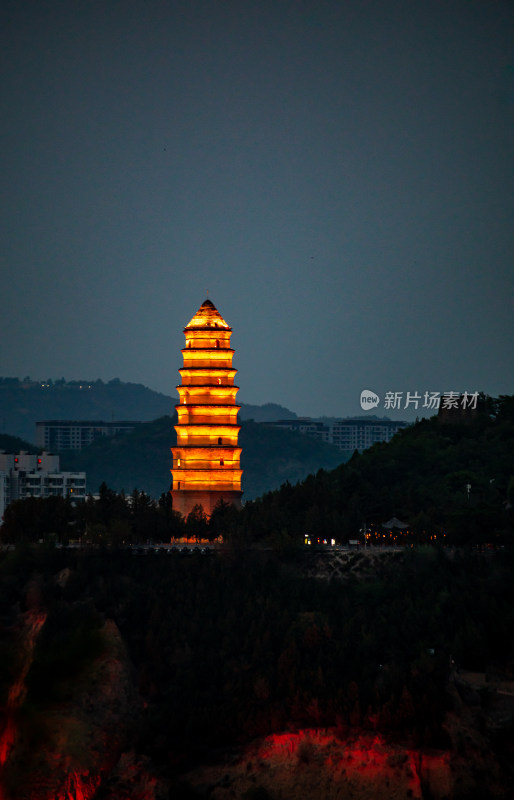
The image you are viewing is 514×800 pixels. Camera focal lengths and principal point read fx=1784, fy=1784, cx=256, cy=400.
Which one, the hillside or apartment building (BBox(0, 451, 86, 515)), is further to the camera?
the hillside

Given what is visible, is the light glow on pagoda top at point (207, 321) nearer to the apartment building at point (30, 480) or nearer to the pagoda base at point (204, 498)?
the pagoda base at point (204, 498)

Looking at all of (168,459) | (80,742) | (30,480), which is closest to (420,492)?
(80,742)

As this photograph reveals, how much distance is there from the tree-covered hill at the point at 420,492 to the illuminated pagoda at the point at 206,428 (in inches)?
91.6

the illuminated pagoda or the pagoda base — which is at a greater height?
the illuminated pagoda

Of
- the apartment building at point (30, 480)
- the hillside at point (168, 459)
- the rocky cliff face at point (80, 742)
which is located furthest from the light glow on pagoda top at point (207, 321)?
the hillside at point (168, 459)

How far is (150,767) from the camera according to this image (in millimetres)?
58531

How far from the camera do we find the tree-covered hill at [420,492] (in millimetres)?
71438

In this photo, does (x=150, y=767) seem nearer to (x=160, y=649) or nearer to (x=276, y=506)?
(x=160, y=649)

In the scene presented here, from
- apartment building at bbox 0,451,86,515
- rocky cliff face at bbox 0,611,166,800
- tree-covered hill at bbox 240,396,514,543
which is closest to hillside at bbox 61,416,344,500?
apartment building at bbox 0,451,86,515

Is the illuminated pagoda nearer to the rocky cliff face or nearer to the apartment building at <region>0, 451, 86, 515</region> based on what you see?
the rocky cliff face

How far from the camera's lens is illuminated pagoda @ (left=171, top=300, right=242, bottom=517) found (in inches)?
3056

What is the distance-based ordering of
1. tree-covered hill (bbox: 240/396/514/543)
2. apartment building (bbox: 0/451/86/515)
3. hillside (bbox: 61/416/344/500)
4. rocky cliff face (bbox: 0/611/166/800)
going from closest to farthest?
1. rocky cliff face (bbox: 0/611/166/800)
2. tree-covered hill (bbox: 240/396/514/543)
3. apartment building (bbox: 0/451/86/515)
4. hillside (bbox: 61/416/344/500)

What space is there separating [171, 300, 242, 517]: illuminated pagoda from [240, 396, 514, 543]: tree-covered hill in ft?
Answer: 7.63

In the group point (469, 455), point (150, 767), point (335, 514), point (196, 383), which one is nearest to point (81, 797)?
point (150, 767)
